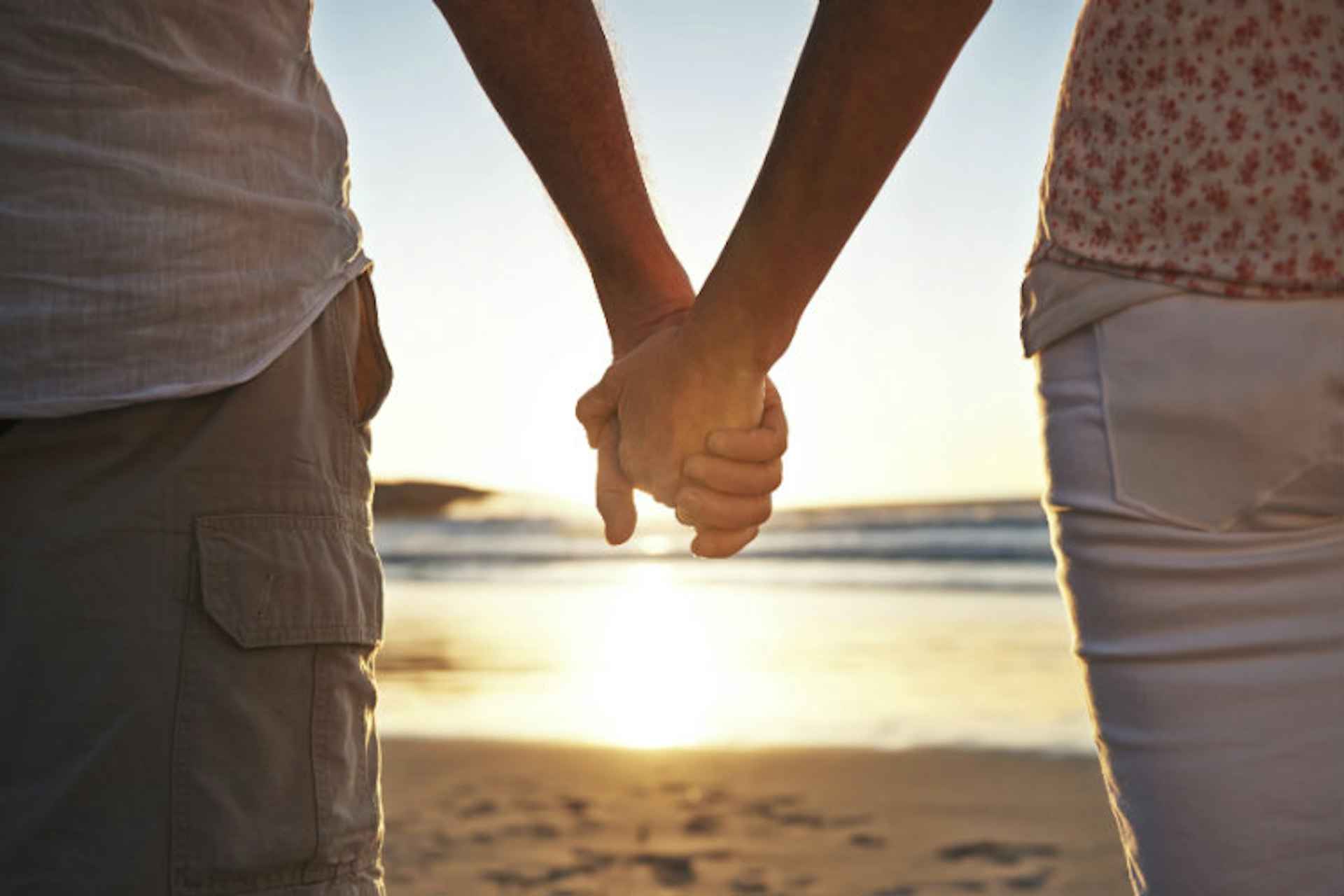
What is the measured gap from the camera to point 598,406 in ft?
7.84

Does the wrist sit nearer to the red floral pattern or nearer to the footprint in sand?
the red floral pattern

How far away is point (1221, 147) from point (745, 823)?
3.90m

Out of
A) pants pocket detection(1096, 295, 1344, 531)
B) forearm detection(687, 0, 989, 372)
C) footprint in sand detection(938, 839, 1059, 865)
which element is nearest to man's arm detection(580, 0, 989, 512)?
forearm detection(687, 0, 989, 372)

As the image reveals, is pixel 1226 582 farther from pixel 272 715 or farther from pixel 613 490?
pixel 613 490

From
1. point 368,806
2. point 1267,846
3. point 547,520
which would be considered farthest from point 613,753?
point 547,520

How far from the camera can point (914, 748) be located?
19.2ft

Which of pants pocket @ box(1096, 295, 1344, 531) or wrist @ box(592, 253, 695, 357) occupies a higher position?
wrist @ box(592, 253, 695, 357)

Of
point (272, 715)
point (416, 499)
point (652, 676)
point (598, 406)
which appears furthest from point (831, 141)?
point (416, 499)

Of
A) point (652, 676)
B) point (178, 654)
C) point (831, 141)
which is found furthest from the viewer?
point (652, 676)

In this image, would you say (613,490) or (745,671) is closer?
(613,490)

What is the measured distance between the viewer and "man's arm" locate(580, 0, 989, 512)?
1.64 meters

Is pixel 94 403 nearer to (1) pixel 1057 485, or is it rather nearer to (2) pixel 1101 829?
(1) pixel 1057 485

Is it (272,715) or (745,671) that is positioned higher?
(272,715)

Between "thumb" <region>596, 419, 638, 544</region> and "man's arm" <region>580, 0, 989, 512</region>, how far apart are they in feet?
0.60
